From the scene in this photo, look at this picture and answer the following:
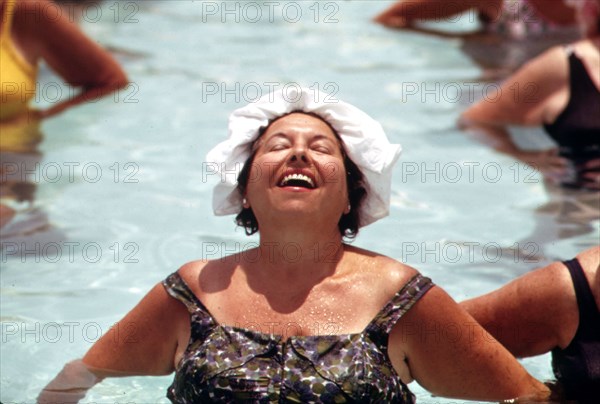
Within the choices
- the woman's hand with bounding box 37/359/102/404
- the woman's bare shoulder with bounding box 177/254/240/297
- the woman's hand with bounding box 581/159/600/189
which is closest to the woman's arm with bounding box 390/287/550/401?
the woman's bare shoulder with bounding box 177/254/240/297

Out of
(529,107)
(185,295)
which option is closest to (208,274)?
(185,295)

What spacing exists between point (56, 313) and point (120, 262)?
1.73ft

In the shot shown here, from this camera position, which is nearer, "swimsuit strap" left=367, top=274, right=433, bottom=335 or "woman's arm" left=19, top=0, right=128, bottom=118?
"swimsuit strap" left=367, top=274, right=433, bottom=335

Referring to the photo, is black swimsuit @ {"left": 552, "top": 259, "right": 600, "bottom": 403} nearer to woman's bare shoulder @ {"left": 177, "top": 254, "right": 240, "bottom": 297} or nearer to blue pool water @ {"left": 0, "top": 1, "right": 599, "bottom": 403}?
blue pool water @ {"left": 0, "top": 1, "right": 599, "bottom": 403}

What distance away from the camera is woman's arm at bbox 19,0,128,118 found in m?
6.02

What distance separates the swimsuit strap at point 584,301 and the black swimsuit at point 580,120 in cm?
215

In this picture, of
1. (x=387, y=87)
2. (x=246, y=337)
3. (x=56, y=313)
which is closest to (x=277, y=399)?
(x=246, y=337)

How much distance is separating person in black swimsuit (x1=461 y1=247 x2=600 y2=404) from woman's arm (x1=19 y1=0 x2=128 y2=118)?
305 cm

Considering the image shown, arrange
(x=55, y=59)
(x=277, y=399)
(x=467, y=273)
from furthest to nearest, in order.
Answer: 1. (x=55, y=59)
2. (x=467, y=273)
3. (x=277, y=399)

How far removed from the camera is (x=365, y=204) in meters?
3.89

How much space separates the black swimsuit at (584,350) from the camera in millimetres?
3707

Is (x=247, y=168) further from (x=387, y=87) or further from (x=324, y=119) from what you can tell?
(x=387, y=87)

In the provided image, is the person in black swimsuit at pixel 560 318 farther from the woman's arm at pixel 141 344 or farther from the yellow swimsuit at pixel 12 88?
the yellow swimsuit at pixel 12 88

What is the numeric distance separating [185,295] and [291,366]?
0.42 meters
